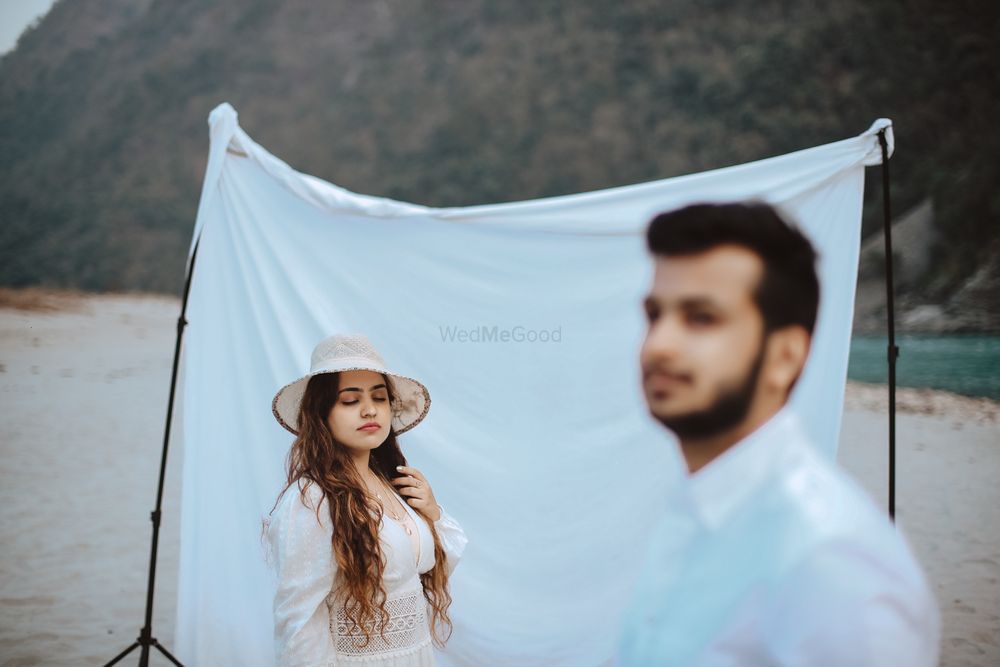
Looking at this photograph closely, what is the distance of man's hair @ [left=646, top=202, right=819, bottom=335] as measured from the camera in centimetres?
73

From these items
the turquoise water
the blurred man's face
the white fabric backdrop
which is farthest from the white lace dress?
the turquoise water

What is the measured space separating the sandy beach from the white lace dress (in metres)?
2.17

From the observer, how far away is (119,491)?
24.0ft

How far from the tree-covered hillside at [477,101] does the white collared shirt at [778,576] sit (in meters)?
A: 23.7

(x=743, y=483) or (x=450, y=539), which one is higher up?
(x=743, y=483)

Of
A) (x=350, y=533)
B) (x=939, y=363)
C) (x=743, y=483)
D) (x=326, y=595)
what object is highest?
(x=939, y=363)

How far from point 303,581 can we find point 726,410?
51.0 inches

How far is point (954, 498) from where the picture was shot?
767 centimetres

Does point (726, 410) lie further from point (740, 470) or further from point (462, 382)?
point (462, 382)

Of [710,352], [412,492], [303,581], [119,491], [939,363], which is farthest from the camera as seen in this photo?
[939,363]

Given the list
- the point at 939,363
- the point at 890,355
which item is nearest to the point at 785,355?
the point at 890,355

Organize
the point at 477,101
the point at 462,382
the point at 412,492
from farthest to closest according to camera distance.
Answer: the point at 477,101
the point at 462,382
the point at 412,492

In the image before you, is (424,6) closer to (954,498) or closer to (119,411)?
(119,411)

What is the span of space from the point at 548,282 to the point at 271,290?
101 centimetres
